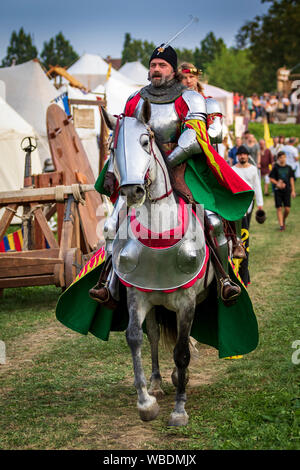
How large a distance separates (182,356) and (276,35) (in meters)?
62.5

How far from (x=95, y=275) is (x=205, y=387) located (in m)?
1.36

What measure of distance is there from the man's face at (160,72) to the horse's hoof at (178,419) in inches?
95.7

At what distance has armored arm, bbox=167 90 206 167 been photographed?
4.96 m

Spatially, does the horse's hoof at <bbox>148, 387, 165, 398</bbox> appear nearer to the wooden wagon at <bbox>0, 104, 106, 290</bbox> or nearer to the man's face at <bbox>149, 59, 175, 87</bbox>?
the man's face at <bbox>149, 59, 175, 87</bbox>

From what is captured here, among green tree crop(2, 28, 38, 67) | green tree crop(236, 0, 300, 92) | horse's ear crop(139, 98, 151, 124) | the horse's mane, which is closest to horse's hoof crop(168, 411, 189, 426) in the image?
the horse's mane

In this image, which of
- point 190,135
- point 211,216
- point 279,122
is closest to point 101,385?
point 211,216

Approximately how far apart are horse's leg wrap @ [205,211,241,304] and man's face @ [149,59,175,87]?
105 cm

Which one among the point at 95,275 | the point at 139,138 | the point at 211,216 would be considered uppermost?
the point at 139,138

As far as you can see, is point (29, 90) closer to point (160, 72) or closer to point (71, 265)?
point (71, 265)

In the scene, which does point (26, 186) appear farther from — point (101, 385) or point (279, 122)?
point (279, 122)

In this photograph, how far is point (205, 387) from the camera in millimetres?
5922

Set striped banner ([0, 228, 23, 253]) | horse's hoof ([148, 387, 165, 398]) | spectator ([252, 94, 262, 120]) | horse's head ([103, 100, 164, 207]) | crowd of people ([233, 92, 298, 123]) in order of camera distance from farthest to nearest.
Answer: spectator ([252, 94, 262, 120]) → crowd of people ([233, 92, 298, 123]) → striped banner ([0, 228, 23, 253]) → horse's hoof ([148, 387, 165, 398]) → horse's head ([103, 100, 164, 207])

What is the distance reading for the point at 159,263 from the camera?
15.7ft

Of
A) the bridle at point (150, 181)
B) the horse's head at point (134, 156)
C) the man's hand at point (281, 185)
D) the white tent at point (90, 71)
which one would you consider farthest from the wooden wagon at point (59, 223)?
the white tent at point (90, 71)
